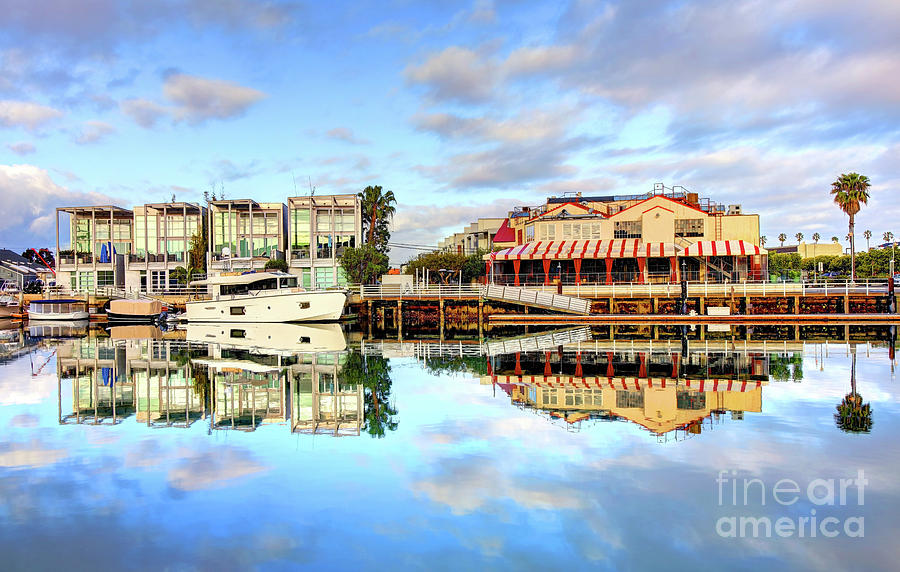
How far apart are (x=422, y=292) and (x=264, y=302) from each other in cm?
1183

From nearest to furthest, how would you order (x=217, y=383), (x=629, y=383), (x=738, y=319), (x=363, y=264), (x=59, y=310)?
1. (x=629, y=383)
2. (x=217, y=383)
3. (x=738, y=319)
4. (x=59, y=310)
5. (x=363, y=264)

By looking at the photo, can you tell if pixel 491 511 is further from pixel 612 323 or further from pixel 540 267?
pixel 540 267

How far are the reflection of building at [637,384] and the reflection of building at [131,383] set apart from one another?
31.1ft

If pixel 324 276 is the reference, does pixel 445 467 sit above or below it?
below

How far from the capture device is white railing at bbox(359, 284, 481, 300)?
4950cm

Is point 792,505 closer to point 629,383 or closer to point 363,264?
point 629,383

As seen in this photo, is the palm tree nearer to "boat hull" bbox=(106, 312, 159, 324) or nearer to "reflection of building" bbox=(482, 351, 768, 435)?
"reflection of building" bbox=(482, 351, 768, 435)

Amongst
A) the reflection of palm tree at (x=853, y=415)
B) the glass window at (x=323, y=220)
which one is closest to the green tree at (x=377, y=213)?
the glass window at (x=323, y=220)

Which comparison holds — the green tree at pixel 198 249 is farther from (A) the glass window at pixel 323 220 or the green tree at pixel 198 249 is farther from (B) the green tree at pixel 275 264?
(A) the glass window at pixel 323 220

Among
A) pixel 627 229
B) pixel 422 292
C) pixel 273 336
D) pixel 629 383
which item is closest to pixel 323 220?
pixel 422 292

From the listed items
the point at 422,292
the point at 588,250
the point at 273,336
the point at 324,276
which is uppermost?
the point at 588,250

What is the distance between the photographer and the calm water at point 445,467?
28.3 ft

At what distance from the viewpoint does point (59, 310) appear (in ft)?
179

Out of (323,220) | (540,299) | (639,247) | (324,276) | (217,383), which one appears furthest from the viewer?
(323,220)
